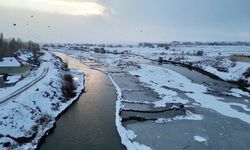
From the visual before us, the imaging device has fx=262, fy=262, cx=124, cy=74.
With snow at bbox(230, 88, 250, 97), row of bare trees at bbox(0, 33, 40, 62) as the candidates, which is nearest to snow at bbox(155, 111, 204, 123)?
snow at bbox(230, 88, 250, 97)

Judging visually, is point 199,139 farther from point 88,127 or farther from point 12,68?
point 12,68

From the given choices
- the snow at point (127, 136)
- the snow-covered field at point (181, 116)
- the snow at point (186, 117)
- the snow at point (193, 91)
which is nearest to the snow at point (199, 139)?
the snow-covered field at point (181, 116)

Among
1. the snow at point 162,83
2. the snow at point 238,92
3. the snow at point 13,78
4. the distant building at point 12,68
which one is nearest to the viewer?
the snow at point 162,83

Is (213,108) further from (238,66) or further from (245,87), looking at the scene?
(238,66)

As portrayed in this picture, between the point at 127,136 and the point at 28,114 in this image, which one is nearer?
the point at 127,136

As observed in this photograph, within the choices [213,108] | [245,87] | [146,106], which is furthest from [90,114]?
[245,87]

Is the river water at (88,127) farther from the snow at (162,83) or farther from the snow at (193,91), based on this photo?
the snow at (193,91)

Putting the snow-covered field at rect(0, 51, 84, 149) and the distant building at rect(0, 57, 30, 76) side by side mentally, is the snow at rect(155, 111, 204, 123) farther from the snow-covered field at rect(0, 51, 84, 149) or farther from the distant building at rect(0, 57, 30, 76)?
the distant building at rect(0, 57, 30, 76)

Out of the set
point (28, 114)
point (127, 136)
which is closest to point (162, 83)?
point (127, 136)
